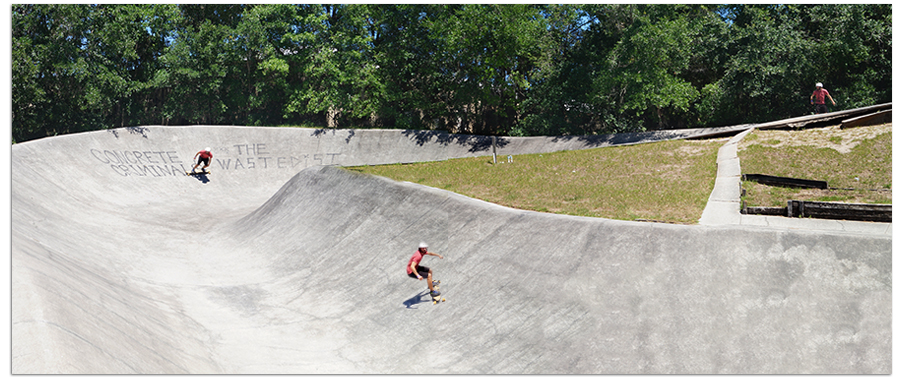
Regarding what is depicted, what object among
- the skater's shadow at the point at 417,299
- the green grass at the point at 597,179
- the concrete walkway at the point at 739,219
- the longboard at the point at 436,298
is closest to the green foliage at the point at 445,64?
the green grass at the point at 597,179

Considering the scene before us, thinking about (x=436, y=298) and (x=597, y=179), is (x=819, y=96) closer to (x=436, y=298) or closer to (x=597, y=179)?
(x=597, y=179)

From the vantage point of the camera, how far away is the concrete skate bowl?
848 cm

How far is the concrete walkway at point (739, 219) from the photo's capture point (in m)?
10.3

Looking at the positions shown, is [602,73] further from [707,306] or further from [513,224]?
[707,306]

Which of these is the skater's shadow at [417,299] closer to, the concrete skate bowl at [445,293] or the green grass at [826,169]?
the concrete skate bowl at [445,293]

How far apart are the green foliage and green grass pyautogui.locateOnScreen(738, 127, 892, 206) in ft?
32.7

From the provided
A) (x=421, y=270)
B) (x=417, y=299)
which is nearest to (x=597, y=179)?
(x=417, y=299)

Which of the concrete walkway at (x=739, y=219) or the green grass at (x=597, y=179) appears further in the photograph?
the green grass at (x=597, y=179)

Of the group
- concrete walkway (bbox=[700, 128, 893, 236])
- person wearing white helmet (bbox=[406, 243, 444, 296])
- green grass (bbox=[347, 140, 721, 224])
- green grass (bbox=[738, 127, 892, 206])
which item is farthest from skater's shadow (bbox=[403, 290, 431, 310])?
green grass (bbox=[738, 127, 892, 206])

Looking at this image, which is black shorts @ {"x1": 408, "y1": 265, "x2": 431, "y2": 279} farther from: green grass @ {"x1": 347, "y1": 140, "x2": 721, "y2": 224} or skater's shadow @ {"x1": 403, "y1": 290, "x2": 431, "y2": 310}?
green grass @ {"x1": 347, "y1": 140, "x2": 721, "y2": 224}

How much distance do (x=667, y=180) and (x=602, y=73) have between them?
13413 mm

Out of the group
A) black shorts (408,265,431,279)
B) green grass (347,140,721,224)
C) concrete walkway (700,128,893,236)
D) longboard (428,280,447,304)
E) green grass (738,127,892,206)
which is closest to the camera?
concrete walkway (700,128,893,236)

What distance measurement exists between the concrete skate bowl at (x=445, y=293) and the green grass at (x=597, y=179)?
2.04m

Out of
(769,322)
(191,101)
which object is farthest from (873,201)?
(191,101)
